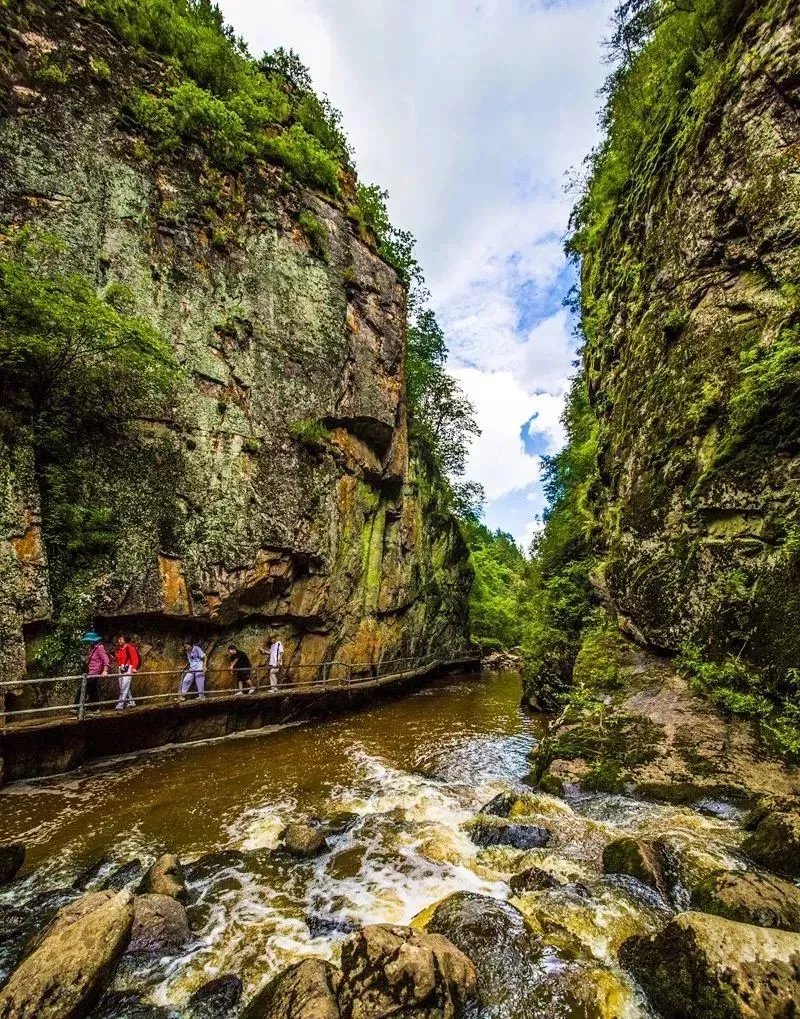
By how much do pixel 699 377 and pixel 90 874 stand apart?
43.6 ft

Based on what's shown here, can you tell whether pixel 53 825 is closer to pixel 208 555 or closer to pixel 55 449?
pixel 208 555

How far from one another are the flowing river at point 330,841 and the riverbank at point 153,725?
500mm

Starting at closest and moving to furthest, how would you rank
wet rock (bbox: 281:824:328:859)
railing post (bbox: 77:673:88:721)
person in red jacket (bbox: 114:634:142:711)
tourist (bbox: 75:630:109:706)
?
1. wet rock (bbox: 281:824:328:859)
2. railing post (bbox: 77:673:88:721)
3. tourist (bbox: 75:630:109:706)
4. person in red jacket (bbox: 114:634:142:711)

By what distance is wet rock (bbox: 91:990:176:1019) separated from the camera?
336 centimetres

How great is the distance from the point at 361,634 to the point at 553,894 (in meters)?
13.4

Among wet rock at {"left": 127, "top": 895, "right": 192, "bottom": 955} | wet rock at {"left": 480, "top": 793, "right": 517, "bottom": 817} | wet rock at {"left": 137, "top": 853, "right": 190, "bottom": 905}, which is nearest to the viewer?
wet rock at {"left": 127, "top": 895, "right": 192, "bottom": 955}

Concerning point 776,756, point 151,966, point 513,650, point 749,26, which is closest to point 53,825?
point 151,966

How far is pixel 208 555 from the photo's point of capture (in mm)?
12234

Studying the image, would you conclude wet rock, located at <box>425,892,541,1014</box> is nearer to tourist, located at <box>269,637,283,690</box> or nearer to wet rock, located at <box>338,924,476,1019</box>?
wet rock, located at <box>338,924,476,1019</box>

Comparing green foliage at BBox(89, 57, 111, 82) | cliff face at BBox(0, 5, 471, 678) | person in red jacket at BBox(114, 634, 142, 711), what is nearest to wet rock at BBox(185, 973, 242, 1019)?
cliff face at BBox(0, 5, 471, 678)

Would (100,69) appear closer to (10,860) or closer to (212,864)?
(10,860)

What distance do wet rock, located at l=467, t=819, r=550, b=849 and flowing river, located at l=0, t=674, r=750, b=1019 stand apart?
0.56 feet

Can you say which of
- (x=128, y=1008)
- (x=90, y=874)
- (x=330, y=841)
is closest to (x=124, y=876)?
(x=90, y=874)

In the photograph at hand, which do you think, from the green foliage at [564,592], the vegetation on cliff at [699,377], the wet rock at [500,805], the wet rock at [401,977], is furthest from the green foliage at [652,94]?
the wet rock at [401,977]
